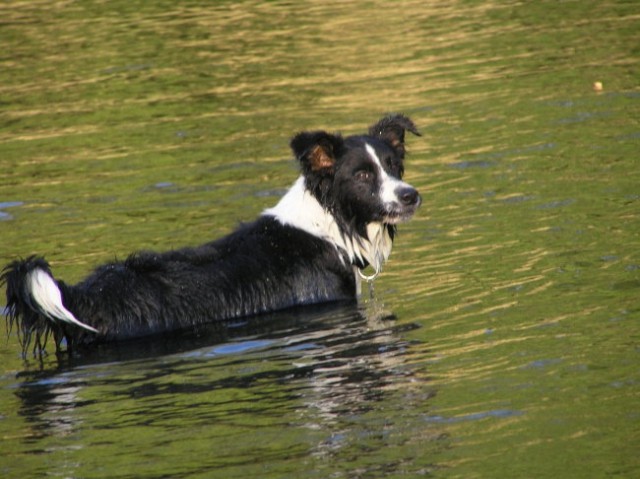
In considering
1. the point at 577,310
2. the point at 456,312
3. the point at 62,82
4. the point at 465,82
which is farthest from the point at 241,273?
the point at 62,82

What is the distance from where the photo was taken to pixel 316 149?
34.2 feet

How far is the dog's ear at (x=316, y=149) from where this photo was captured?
10.3 meters

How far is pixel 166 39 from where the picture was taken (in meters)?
24.0

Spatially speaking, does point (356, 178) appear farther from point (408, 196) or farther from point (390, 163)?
point (408, 196)

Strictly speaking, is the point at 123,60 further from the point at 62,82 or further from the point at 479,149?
the point at 479,149

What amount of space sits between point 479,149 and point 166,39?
34.6 ft

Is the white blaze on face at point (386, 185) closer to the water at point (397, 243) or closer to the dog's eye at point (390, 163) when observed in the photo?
the dog's eye at point (390, 163)

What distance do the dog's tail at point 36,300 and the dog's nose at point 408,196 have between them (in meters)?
2.58

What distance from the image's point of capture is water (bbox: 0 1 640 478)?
740cm

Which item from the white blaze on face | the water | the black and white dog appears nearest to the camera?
the water

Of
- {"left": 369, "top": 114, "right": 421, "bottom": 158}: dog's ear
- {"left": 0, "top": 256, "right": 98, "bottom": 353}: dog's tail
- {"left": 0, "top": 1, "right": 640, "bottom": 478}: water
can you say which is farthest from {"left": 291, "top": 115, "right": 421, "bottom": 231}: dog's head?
{"left": 0, "top": 256, "right": 98, "bottom": 353}: dog's tail

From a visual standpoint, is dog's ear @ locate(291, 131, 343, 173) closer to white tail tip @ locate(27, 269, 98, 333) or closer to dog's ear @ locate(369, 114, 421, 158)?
dog's ear @ locate(369, 114, 421, 158)

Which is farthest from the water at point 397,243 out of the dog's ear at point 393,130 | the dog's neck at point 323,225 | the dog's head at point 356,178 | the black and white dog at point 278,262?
the dog's ear at point 393,130

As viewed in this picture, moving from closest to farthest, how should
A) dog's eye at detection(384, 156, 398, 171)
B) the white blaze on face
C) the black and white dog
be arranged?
1. the black and white dog
2. the white blaze on face
3. dog's eye at detection(384, 156, 398, 171)
